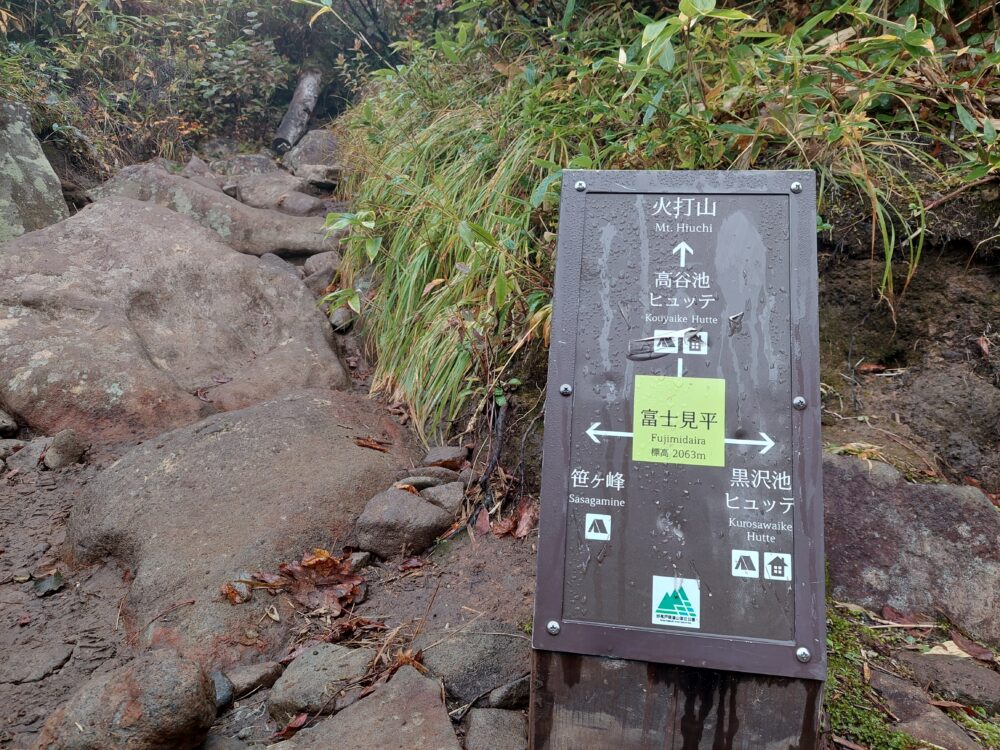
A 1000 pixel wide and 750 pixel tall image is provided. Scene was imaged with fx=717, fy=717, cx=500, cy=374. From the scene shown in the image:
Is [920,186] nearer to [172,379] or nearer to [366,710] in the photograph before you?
[366,710]

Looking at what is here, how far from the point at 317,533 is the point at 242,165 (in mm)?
5595

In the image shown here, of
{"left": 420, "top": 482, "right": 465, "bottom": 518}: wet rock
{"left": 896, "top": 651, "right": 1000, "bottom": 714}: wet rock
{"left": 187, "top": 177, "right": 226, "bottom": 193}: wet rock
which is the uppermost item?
{"left": 187, "top": 177, "right": 226, "bottom": 193}: wet rock

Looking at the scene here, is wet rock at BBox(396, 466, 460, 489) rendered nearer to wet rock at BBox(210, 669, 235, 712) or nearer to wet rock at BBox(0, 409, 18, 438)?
wet rock at BBox(210, 669, 235, 712)

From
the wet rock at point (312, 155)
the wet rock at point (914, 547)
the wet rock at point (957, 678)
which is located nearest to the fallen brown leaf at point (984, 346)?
the wet rock at point (914, 547)

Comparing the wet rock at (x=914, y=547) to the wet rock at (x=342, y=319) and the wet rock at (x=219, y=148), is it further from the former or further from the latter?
the wet rock at (x=219, y=148)

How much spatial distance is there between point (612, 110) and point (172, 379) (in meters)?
2.78

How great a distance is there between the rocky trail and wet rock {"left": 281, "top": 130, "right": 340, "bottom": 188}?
2679mm

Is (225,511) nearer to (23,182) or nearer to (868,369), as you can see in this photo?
(868,369)

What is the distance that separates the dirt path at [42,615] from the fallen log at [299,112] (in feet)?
18.2

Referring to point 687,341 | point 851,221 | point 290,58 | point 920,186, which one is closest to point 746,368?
point 687,341

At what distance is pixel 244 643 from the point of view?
2.47m

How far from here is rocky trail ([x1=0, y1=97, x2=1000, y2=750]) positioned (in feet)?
6.77

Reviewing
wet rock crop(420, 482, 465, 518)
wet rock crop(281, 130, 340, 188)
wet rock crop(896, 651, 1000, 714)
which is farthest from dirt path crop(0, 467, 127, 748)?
wet rock crop(281, 130, 340, 188)

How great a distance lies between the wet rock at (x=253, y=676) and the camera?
7.48 feet
